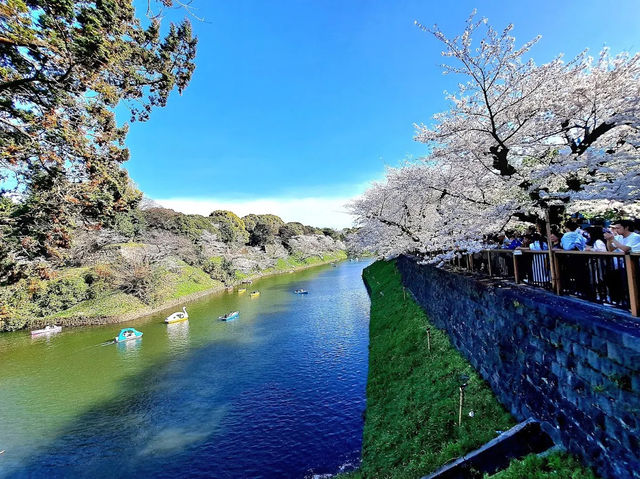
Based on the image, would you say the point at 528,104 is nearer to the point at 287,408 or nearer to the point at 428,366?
the point at 428,366

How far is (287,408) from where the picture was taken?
38.7 ft

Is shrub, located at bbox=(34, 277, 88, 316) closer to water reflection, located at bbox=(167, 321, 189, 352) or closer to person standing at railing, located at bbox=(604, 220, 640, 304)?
water reflection, located at bbox=(167, 321, 189, 352)

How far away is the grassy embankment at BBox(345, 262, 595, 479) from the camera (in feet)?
19.9

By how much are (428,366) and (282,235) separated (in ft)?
228

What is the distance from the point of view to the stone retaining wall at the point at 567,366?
3621 mm

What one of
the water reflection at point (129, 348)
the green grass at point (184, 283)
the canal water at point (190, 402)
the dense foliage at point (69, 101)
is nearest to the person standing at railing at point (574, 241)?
the canal water at point (190, 402)

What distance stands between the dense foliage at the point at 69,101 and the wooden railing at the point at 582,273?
9808 millimetres

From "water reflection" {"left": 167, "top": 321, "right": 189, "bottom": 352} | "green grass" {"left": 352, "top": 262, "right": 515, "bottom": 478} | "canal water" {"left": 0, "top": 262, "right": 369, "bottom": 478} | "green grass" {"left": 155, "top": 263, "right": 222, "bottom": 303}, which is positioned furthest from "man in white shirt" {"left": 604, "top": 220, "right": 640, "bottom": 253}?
"green grass" {"left": 155, "top": 263, "right": 222, "bottom": 303}

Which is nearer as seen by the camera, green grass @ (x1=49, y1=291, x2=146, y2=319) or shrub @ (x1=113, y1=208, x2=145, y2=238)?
green grass @ (x1=49, y1=291, x2=146, y2=319)

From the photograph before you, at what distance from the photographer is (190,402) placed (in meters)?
12.8

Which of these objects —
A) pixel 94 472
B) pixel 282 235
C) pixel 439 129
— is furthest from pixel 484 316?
pixel 282 235

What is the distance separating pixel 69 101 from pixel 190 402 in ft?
37.2

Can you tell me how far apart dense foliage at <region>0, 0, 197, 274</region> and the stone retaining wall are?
31.9ft

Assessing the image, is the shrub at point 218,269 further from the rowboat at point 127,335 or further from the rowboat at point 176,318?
the rowboat at point 127,335
